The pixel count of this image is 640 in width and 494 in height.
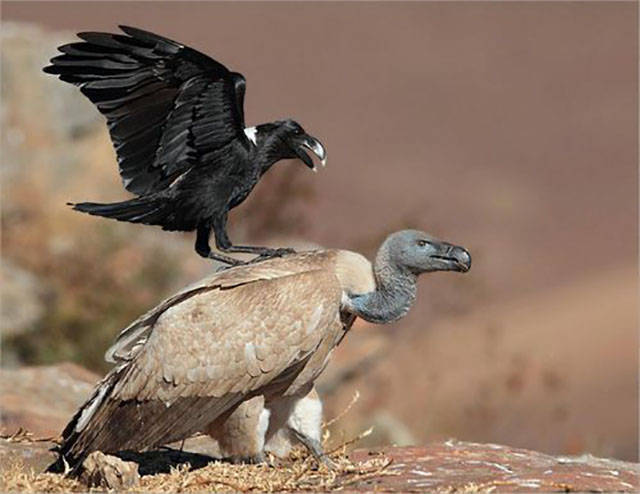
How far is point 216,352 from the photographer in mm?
8766

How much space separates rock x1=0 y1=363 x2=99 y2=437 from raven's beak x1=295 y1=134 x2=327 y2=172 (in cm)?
283

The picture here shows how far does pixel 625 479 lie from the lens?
9.20 m

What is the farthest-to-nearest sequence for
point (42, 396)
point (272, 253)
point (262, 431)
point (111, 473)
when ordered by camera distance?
point (42, 396), point (272, 253), point (262, 431), point (111, 473)

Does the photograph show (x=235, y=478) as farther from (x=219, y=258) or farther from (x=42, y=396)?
(x=42, y=396)

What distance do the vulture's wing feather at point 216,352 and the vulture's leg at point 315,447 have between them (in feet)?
1.35

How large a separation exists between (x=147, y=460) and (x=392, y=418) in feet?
26.1

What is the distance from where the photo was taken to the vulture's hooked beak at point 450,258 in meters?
8.84

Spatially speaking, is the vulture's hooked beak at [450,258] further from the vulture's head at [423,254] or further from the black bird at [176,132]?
the black bird at [176,132]

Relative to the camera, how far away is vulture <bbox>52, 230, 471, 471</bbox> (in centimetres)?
873

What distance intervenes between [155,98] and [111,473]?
2454mm

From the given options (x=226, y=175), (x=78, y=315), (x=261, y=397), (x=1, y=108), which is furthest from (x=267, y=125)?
(x=1, y=108)

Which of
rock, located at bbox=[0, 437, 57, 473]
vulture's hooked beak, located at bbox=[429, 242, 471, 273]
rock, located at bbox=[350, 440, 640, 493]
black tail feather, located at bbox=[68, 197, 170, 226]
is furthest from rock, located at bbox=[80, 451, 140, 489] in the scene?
vulture's hooked beak, located at bbox=[429, 242, 471, 273]

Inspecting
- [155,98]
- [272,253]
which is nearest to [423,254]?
[272,253]

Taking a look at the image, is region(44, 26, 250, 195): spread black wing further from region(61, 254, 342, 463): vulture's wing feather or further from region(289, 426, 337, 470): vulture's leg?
region(289, 426, 337, 470): vulture's leg
